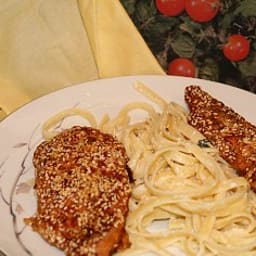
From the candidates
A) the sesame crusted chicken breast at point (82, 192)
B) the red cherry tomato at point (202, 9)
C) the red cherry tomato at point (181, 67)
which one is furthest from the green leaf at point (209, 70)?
the sesame crusted chicken breast at point (82, 192)

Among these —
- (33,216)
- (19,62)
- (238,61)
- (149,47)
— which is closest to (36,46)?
(19,62)

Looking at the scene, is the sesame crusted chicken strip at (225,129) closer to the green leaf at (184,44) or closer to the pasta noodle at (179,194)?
Answer: the pasta noodle at (179,194)

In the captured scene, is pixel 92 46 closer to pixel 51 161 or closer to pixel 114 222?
pixel 51 161

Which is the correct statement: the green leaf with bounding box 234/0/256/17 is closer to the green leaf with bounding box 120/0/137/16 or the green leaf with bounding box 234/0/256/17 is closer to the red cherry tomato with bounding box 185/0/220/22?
the red cherry tomato with bounding box 185/0/220/22

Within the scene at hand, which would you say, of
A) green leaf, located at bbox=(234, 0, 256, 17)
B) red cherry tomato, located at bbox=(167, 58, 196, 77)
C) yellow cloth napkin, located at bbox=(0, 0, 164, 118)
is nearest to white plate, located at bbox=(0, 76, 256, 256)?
yellow cloth napkin, located at bbox=(0, 0, 164, 118)

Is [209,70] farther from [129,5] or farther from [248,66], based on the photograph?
[129,5]

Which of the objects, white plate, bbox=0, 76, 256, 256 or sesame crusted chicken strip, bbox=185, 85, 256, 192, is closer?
white plate, bbox=0, 76, 256, 256

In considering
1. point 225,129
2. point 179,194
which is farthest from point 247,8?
point 179,194
